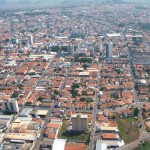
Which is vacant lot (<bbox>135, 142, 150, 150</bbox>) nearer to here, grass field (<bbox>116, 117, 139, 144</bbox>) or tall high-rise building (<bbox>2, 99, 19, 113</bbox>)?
grass field (<bbox>116, 117, 139, 144</bbox>)

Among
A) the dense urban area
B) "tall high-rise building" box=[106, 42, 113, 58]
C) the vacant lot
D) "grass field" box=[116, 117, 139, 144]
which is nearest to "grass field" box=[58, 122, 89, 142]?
the dense urban area

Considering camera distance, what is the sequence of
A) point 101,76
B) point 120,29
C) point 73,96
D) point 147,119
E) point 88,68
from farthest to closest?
point 120,29 < point 88,68 < point 101,76 < point 73,96 < point 147,119

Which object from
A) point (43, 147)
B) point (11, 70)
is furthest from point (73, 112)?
point (11, 70)

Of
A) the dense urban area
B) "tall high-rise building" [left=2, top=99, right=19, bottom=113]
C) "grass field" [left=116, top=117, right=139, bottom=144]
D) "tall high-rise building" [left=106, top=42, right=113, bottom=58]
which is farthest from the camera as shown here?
"tall high-rise building" [left=106, top=42, right=113, bottom=58]

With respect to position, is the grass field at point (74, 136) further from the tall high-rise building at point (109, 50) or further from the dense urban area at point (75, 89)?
the tall high-rise building at point (109, 50)

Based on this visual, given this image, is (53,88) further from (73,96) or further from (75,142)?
(75,142)

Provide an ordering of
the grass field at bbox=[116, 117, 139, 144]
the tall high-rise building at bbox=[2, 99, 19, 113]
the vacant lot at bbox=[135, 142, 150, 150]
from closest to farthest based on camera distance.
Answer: the vacant lot at bbox=[135, 142, 150, 150], the grass field at bbox=[116, 117, 139, 144], the tall high-rise building at bbox=[2, 99, 19, 113]

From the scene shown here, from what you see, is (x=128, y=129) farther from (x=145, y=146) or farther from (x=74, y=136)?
(x=74, y=136)
